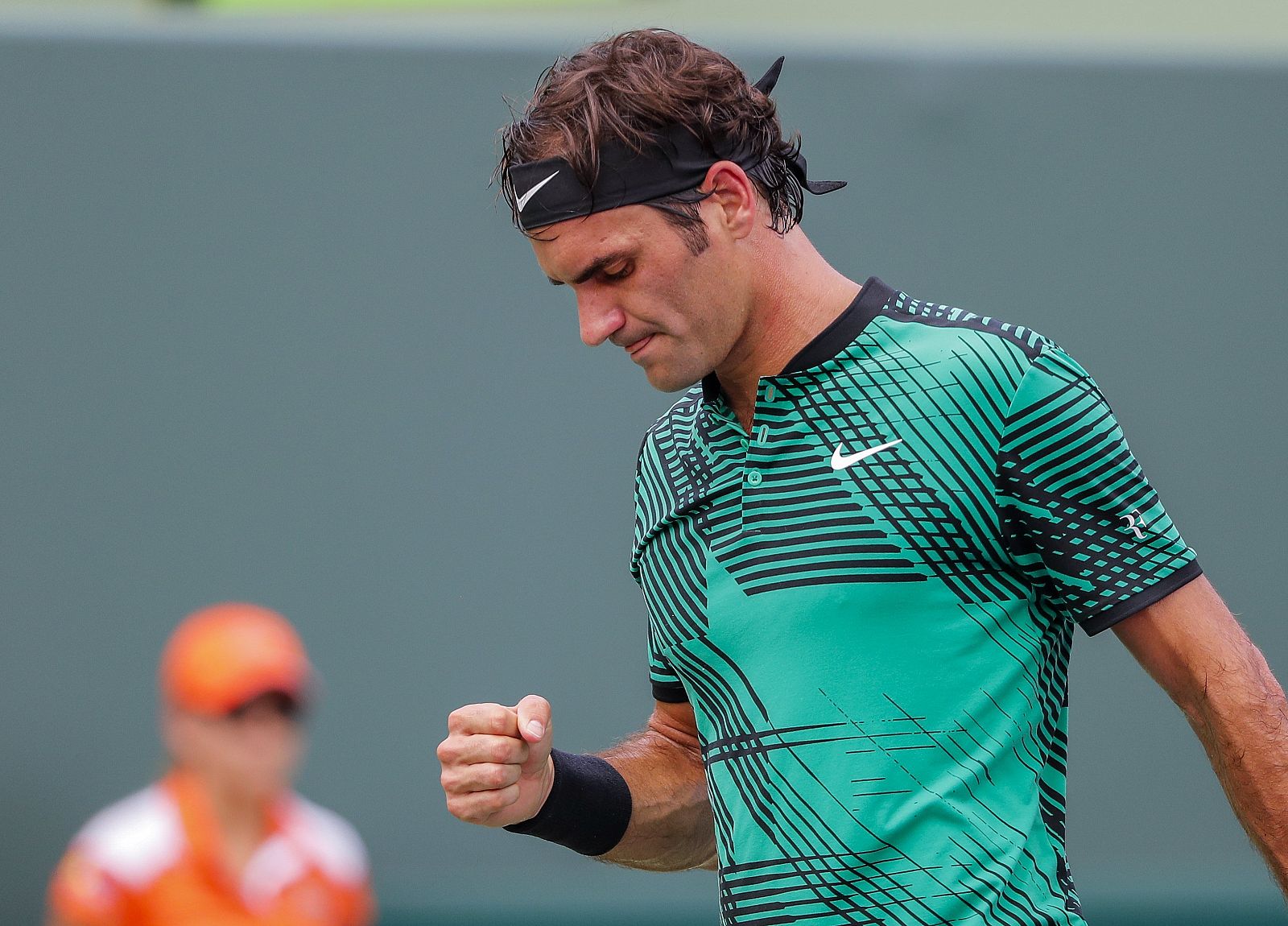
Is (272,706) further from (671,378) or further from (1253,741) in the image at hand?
(1253,741)

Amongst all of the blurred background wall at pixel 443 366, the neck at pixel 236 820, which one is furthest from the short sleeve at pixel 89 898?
the blurred background wall at pixel 443 366

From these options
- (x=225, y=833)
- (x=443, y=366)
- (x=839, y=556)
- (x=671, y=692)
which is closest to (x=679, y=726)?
(x=671, y=692)

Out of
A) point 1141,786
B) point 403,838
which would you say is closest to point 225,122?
point 403,838

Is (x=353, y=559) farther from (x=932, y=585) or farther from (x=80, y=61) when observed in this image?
(x=932, y=585)

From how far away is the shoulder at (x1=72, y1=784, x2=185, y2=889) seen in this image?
2.93m

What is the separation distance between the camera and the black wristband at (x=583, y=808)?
1.71 metres

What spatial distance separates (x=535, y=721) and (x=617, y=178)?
62cm

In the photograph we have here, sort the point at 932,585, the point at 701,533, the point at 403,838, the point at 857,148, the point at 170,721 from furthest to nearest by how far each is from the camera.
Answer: the point at 857,148, the point at 403,838, the point at 170,721, the point at 701,533, the point at 932,585

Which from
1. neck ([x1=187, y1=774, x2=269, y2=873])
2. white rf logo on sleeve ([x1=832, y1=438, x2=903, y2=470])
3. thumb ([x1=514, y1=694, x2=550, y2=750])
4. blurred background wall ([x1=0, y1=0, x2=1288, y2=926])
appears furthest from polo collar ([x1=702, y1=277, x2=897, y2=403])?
blurred background wall ([x1=0, y1=0, x2=1288, y2=926])

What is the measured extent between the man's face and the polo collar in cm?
9

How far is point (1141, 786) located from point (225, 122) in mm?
3273

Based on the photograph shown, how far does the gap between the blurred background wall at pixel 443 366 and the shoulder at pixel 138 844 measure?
0.84 m

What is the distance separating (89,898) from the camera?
2.92 metres

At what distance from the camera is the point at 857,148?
4.15 metres
